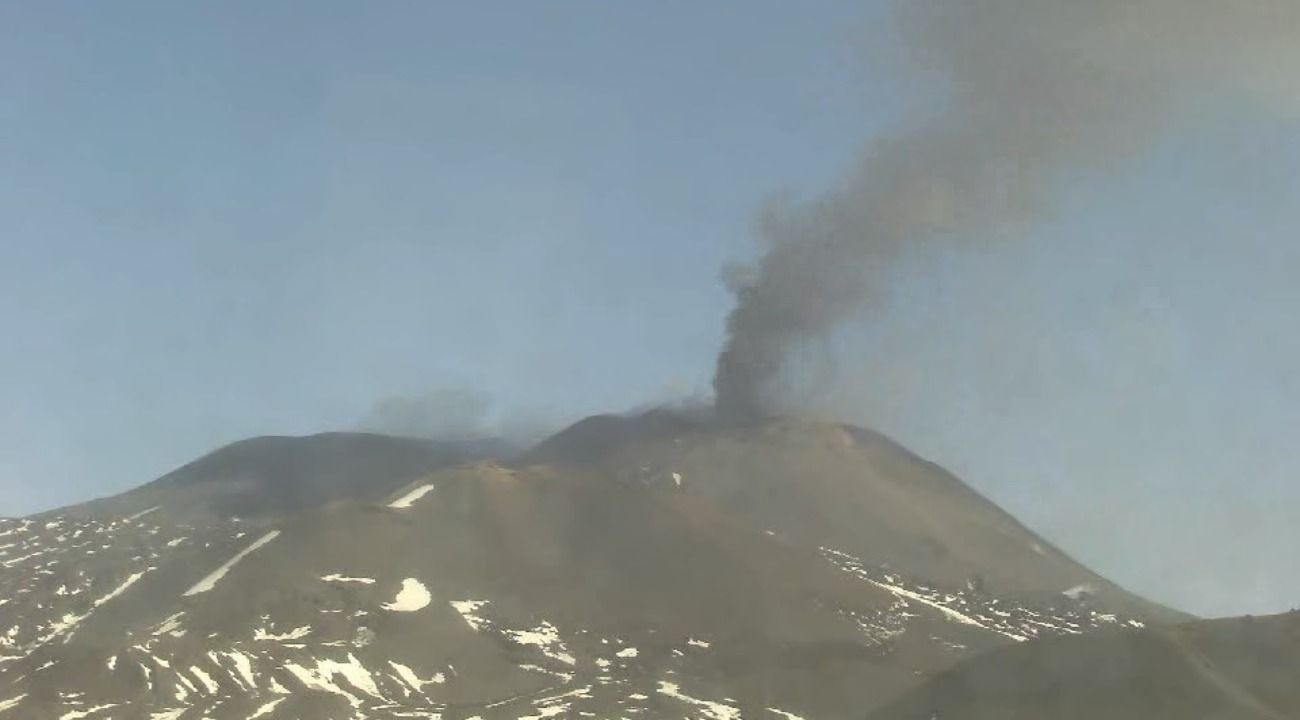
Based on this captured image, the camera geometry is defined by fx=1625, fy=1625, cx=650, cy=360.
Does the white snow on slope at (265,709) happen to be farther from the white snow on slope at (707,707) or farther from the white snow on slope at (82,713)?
the white snow on slope at (707,707)

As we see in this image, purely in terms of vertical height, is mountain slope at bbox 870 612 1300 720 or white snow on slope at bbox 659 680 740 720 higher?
mountain slope at bbox 870 612 1300 720

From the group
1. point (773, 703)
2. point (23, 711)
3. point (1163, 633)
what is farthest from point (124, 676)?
point (1163, 633)

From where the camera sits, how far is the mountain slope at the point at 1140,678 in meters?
113

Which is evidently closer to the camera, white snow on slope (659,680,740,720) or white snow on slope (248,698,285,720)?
white snow on slope (248,698,285,720)

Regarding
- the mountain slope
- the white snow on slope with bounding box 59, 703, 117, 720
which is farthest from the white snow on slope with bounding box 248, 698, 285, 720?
the mountain slope

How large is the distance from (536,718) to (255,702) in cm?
3229

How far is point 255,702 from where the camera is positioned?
185m

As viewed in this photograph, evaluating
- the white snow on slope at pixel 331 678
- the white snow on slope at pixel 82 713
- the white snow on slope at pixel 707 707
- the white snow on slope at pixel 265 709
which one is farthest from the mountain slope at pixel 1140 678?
the white snow on slope at pixel 82 713

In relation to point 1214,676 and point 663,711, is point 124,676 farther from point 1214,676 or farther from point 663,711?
point 1214,676

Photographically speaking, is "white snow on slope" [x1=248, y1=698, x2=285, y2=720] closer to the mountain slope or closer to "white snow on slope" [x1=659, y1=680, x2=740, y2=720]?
"white snow on slope" [x1=659, y1=680, x2=740, y2=720]

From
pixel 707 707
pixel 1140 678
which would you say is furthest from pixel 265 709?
pixel 1140 678

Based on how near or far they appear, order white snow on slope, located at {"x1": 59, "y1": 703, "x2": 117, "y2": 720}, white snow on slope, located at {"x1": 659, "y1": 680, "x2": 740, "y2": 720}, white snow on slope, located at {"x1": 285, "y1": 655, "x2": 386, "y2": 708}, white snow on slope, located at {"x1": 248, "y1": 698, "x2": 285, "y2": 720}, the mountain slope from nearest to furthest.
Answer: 1. the mountain slope
2. white snow on slope, located at {"x1": 59, "y1": 703, "x2": 117, "y2": 720}
3. white snow on slope, located at {"x1": 248, "y1": 698, "x2": 285, "y2": 720}
4. white snow on slope, located at {"x1": 659, "y1": 680, "x2": 740, "y2": 720}
5. white snow on slope, located at {"x1": 285, "y1": 655, "x2": 386, "y2": 708}

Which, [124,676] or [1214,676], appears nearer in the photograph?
[1214,676]

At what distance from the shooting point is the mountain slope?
11262 centimetres
